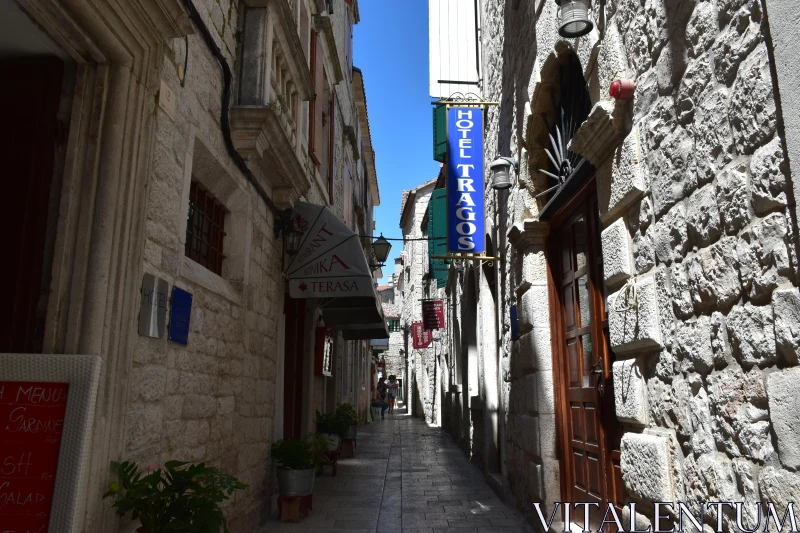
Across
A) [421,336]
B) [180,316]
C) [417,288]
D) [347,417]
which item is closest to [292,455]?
[180,316]

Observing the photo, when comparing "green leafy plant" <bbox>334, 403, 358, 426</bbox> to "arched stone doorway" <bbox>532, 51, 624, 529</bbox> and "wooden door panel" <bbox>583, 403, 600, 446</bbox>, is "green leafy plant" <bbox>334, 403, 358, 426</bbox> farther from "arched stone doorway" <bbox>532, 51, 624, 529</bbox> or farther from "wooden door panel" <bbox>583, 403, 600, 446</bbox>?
"wooden door panel" <bbox>583, 403, 600, 446</bbox>

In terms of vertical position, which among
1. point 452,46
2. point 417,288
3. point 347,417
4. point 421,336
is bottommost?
point 347,417

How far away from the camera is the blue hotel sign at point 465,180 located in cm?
668

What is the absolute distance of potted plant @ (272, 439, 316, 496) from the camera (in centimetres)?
525

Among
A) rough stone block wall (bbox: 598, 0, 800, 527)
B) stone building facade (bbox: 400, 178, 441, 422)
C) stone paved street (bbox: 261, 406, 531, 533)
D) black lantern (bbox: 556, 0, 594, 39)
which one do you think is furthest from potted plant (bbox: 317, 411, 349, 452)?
stone building facade (bbox: 400, 178, 441, 422)

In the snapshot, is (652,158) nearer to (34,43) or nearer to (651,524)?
(651,524)

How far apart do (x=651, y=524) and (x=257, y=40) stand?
4.47 meters

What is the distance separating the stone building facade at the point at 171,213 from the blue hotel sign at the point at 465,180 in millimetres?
1740

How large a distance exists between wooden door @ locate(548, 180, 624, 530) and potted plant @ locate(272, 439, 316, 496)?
228 centimetres

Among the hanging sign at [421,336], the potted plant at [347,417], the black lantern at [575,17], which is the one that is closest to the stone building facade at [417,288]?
the hanging sign at [421,336]

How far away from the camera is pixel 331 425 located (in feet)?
27.6

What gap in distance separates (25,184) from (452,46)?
7.03 metres

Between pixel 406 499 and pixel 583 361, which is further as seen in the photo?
pixel 406 499
